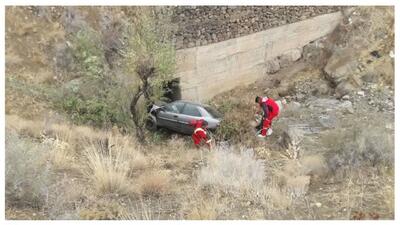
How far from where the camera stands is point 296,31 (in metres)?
19.0

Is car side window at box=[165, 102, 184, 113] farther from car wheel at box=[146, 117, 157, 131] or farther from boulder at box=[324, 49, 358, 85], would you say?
boulder at box=[324, 49, 358, 85]

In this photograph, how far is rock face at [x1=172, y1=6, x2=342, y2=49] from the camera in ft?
55.1

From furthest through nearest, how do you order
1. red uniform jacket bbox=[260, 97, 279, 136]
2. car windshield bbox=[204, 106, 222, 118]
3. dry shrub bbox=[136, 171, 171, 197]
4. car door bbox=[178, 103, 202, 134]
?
car windshield bbox=[204, 106, 222, 118], car door bbox=[178, 103, 202, 134], red uniform jacket bbox=[260, 97, 279, 136], dry shrub bbox=[136, 171, 171, 197]

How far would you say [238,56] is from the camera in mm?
17875

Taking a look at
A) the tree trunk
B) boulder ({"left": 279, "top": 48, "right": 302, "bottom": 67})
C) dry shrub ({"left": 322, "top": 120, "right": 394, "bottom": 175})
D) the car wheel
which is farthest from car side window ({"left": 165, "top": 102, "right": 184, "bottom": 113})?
dry shrub ({"left": 322, "top": 120, "right": 394, "bottom": 175})

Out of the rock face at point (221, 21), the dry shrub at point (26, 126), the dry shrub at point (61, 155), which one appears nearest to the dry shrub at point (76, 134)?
the dry shrub at point (26, 126)

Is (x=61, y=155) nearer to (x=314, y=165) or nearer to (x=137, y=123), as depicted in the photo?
(x=137, y=123)

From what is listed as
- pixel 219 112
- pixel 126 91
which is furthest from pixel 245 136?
pixel 126 91

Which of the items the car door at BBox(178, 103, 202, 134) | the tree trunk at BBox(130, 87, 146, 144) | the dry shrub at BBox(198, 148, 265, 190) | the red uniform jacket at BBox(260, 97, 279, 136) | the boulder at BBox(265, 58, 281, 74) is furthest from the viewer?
the boulder at BBox(265, 58, 281, 74)

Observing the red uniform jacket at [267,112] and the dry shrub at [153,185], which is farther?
the red uniform jacket at [267,112]

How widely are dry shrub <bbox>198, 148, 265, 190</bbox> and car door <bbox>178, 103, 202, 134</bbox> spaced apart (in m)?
4.54

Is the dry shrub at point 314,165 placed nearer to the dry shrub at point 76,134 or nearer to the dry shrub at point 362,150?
the dry shrub at point 362,150

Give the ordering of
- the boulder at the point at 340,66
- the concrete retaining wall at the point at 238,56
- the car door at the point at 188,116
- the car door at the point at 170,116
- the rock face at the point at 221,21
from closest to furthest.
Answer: the car door at the point at 188,116 → the car door at the point at 170,116 → the rock face at the point at 221,21 → the concrete retaining wall at the point at 238,56 → the boulder at the point at 340,66

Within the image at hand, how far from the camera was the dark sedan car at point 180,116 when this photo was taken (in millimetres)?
14766
